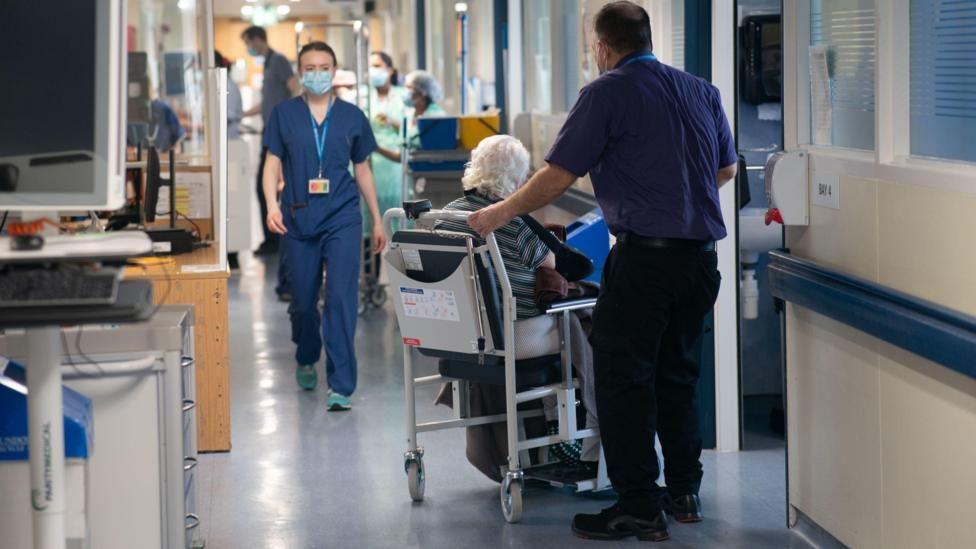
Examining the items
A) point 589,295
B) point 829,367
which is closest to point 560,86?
point 589,295

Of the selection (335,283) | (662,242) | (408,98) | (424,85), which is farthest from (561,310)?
(408,98)

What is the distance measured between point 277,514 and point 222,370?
0.88 meters

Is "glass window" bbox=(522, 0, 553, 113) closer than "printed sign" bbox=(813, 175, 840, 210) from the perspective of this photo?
No

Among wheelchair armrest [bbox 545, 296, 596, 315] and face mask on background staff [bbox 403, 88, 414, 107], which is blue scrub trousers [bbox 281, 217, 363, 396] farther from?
face mask on background staff [bbox 403, 88, 414, 107]

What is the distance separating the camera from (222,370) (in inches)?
201

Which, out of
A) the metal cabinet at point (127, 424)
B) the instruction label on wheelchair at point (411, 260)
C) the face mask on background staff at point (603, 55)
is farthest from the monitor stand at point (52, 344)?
the face mask on background staff at point (603, 55)

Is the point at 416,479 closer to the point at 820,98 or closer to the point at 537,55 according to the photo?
the point at 820,98

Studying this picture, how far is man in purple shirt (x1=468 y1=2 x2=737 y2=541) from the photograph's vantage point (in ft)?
12.5

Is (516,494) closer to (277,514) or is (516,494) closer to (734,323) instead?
(277,514)

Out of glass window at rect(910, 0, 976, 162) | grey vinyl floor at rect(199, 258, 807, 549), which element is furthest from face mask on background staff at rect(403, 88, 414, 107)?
glass window at rect(910, 0, 976, 162)

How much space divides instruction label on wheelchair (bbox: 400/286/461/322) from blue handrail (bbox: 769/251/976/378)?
997 millimetres

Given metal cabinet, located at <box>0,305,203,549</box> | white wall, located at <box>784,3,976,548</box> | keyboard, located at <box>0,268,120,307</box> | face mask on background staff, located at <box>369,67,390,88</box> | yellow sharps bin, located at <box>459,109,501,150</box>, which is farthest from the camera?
face mask on background staff, located at <box>369,67,390,88</box>

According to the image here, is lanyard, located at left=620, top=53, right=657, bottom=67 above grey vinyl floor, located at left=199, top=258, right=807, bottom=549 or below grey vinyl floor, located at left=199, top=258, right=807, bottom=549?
above

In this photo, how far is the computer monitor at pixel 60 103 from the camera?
8.59ft
